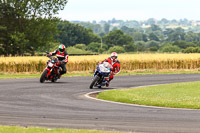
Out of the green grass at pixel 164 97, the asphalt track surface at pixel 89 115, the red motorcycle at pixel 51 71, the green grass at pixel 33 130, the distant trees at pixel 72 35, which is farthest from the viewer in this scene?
the distant trees at pixel 72 35

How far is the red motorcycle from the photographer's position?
25036mm

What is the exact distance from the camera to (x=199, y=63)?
41250mm

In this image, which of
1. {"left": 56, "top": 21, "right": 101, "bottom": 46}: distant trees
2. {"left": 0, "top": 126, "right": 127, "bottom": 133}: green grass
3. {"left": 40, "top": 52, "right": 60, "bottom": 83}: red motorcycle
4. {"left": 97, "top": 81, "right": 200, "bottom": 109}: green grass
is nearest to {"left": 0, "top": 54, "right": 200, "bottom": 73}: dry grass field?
{"left": 40, "top": 52, "right": 60, "bottom": 83}: red motorcycle

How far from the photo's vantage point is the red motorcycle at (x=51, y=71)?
25.0 meters

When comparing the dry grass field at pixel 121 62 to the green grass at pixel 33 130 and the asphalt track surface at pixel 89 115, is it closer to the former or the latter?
the asphalt track surface at pixel 89 115

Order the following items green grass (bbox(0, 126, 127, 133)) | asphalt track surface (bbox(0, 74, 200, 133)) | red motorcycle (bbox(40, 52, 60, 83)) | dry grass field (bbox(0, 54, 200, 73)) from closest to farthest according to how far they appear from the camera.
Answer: green grass (bbox(0, 126, 127, 133))
asphalt track surface (bbox(0, 74, 200, 133))
red motorcycle (bbox(40, 52, 60, 83))
dry grass field (bbox(0, 54, 200, 73))

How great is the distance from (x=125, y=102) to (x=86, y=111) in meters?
3.48

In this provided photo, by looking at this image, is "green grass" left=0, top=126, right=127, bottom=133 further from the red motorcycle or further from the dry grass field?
the dry grass field

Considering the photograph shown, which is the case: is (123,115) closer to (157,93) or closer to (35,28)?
(157,93)

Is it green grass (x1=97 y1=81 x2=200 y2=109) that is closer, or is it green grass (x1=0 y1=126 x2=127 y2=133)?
green grass (x1=0 y1=126 x2=127 y2=133)

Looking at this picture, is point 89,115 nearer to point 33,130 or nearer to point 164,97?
point 33,130

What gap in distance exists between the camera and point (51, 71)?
2550cm

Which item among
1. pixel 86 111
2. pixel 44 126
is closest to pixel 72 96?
pixel 86 111

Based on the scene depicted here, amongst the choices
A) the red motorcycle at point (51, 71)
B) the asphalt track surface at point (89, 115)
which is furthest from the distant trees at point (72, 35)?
the asphalt track surface at point (89, 115)
